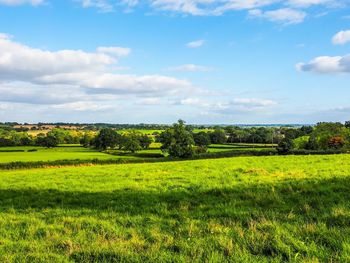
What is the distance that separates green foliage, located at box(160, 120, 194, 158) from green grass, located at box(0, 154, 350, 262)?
260ft

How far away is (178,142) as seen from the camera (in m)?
98.8

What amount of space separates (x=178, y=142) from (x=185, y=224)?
292ft

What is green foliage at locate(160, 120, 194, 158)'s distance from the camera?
9662cm

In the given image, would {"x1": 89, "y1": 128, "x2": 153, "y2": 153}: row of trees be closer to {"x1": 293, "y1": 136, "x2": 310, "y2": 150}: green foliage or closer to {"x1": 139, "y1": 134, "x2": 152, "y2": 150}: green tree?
{"x1": 139, "y1": 134, "x2": 152, "y2": 150}: green tree

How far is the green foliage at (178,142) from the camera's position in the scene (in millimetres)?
96625

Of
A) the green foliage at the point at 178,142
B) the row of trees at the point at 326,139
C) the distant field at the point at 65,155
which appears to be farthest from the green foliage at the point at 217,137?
the green foliage at the point at 178,142

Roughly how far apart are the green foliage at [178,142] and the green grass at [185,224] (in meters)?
79.2

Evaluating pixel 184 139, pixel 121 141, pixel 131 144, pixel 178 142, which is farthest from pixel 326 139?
pixel 121 141

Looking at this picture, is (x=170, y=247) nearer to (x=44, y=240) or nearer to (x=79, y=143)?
(x=44, y=240)

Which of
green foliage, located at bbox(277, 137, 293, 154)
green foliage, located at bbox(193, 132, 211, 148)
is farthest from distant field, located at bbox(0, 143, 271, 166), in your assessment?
green foliage, located at bbox(193, 132, 211, 148)

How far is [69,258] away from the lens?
7312mm

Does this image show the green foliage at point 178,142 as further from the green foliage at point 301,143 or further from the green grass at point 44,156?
the green foliage at point 301,143

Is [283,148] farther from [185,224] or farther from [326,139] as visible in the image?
[185,224]

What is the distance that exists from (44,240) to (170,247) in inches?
131
